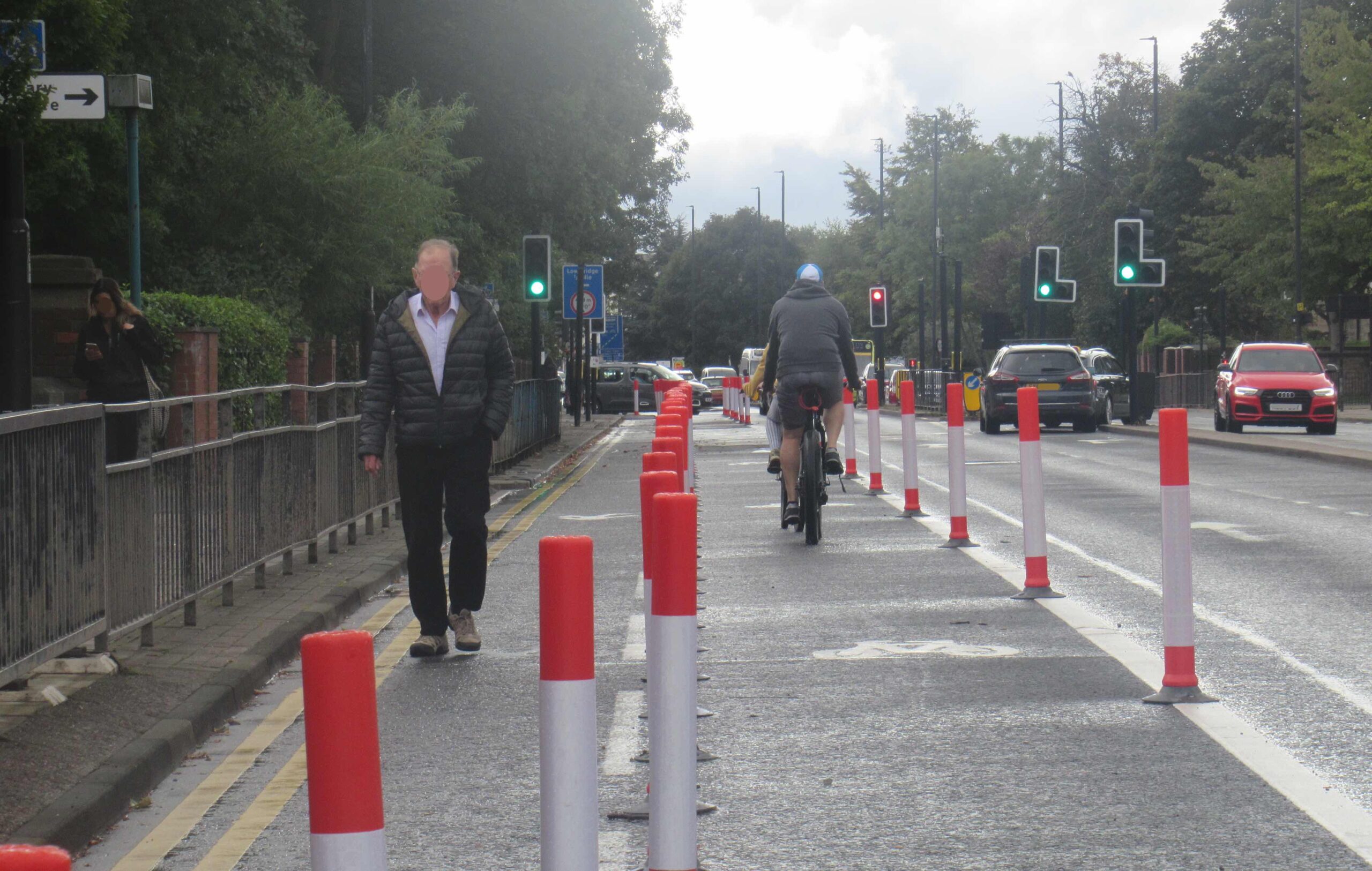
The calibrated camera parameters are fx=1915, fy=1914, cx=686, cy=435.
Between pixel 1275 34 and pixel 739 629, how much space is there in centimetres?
6522

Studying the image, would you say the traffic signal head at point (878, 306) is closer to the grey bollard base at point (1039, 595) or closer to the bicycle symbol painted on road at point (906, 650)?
the grey bollard base at point (1039, 595)

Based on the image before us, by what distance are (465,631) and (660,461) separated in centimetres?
242

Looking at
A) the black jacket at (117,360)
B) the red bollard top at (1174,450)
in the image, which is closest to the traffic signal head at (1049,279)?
the black jacket at (117,360)

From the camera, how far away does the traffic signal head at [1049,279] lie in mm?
41031

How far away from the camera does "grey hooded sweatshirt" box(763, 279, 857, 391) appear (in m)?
13.8

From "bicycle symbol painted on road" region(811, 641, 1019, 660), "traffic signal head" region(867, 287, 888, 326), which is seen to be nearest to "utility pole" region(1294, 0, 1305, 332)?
"traffic signal head" region(867, 287, 888, 326)

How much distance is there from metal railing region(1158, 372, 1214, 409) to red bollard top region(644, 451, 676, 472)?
184ft

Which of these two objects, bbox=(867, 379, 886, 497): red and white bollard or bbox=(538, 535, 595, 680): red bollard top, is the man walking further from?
bbox=(867, 379, 886, 497): red and white bollard

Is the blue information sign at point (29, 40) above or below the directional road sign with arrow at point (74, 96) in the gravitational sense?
above

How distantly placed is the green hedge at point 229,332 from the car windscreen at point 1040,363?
59.9 feet

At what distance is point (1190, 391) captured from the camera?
6300cm

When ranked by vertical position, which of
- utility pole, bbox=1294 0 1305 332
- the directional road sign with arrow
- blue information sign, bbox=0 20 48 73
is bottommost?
the directional road sign with arrow

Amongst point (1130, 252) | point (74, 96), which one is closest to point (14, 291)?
point (74, 96)

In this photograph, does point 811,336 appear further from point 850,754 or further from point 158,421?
point 850,754
